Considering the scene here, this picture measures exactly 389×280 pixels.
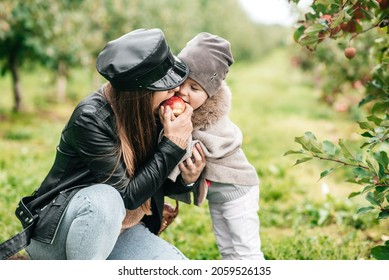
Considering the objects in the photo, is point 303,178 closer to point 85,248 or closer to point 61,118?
point 85,248

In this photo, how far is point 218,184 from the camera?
8.80 ft

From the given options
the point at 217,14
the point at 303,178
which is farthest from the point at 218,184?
the point at 217,14

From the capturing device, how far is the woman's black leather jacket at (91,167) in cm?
225

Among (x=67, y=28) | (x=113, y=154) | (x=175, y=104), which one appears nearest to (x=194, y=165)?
(x=175, y=104)

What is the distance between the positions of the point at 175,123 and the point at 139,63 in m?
0.32

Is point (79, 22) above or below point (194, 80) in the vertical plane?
below

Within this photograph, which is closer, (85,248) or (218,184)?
(85,248)

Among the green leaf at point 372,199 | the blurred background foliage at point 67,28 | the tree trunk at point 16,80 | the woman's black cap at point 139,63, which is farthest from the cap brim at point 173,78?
the tree trunk at point 16,80

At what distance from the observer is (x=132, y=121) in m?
2.33

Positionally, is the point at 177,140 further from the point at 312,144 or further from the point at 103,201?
the point at 312,144

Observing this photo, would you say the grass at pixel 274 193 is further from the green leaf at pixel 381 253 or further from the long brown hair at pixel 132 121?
the long brown hair at pixel 132 121

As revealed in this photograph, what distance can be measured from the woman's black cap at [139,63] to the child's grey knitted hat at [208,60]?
0.19 m

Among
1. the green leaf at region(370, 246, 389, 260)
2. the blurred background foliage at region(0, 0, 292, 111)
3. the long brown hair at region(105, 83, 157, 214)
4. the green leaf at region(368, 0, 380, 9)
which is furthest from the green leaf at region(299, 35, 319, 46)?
the blurred background foliage at region(0, 0, 292, 111)

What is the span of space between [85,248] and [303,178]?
3687 mm
